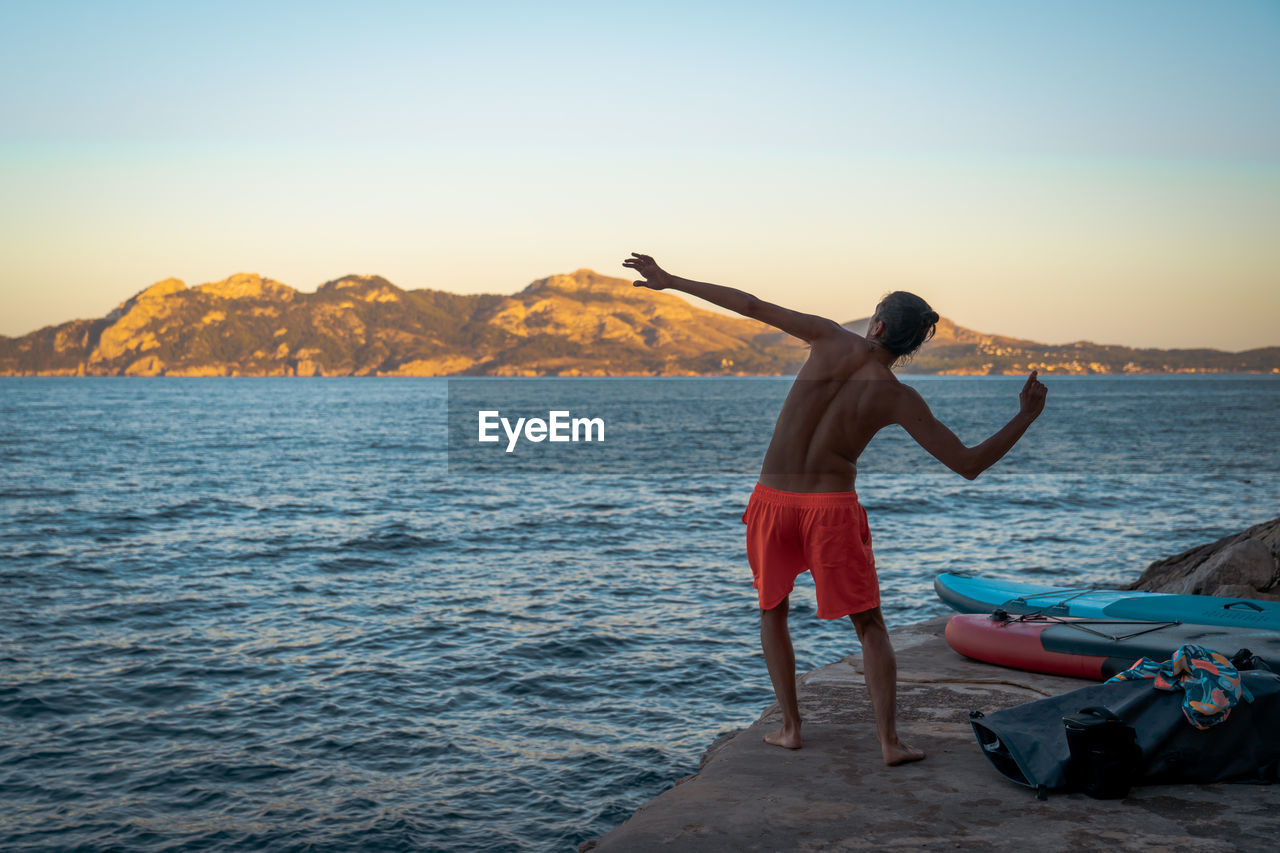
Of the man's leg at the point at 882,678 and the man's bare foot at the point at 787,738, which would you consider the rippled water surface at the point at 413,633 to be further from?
the man's leg at the point at 882,678

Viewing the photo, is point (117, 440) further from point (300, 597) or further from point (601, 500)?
point (300, 597)

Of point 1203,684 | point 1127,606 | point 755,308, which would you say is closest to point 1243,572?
point 1127,606

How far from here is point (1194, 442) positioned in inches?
2000

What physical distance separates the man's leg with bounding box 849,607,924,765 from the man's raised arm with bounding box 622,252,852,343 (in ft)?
4.75

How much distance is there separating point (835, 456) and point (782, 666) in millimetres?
1179

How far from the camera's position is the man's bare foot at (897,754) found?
15.7 ft

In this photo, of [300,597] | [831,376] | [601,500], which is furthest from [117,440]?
[831,376]

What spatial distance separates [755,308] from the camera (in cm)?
461

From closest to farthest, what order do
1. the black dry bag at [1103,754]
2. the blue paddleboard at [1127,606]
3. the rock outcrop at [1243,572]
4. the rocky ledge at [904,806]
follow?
the rocky ledge at [904,806] → the black dry bag at [1103,754] → the blue paddleboard at [1127,606] → the rock outcrop at [1243,572]

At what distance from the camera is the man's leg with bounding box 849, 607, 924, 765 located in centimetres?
472

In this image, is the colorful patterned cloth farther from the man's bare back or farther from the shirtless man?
the man's bare back

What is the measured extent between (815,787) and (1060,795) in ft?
3.66

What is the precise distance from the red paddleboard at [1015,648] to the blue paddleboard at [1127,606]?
1056 millimetres

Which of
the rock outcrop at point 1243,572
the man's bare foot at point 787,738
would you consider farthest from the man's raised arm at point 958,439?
the rock outcrop at point 1243,572
